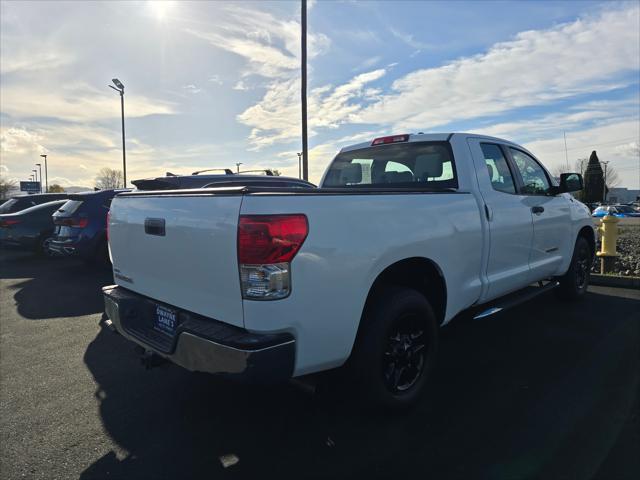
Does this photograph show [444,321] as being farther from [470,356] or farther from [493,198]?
[493,198]

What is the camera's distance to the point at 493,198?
3.84 meters

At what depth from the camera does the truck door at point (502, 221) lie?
3.75 metres

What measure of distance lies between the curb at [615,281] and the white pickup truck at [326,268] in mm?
3694

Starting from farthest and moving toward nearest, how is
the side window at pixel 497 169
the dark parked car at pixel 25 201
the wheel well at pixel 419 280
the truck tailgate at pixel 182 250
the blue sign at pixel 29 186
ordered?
1. the blue sign at pixel 29 186
2. the dark parked car at pixel 25 201
3. the side window at pixel 497 169
4. the wheel well at pixel 419 280
5. the truck tailgate at pixel 182 250

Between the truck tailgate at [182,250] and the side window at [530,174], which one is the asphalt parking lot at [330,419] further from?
the side window at [530,174]

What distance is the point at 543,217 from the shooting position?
4.60 m

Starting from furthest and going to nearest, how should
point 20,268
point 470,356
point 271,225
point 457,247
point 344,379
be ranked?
point 20,268 → point 470,356 → point 457,247 → point 344,379 → point 271,225

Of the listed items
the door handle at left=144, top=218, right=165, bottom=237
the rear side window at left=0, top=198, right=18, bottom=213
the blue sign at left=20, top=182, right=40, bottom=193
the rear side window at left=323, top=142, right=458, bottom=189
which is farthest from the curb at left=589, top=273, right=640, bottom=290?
the blue sign at left=20, top=182, right=40, bottom=193

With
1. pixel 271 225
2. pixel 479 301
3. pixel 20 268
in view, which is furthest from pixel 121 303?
pixel 20 268

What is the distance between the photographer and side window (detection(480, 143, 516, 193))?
4078 millimetres

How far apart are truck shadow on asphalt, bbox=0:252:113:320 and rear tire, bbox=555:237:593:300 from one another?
6139 mm

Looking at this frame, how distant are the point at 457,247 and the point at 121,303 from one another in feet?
8.11

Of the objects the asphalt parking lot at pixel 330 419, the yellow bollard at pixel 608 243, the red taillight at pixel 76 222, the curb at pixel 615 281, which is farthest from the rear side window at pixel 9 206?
the yellow bollard at pixel 608 243

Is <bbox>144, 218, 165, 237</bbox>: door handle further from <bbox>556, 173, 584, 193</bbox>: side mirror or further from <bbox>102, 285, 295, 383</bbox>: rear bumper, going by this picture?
<bbox>556, 173, 584, 193</bbox>: side mirror
